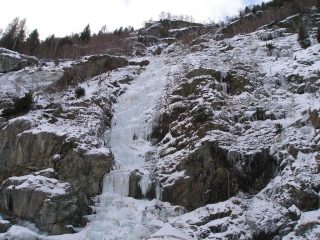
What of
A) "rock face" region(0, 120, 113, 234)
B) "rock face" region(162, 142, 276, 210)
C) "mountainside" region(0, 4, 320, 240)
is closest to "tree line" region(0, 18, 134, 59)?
"mountainside" region(0, 4, 320, 240)

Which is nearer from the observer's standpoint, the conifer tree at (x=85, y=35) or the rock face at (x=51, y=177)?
the rock face at (x=51, y=177)

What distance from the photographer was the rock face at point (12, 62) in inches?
1596

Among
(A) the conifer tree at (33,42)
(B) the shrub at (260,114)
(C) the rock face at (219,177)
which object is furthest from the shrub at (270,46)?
(A) the conifer tree at (33,42)

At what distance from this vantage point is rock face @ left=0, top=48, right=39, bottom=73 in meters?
40.5

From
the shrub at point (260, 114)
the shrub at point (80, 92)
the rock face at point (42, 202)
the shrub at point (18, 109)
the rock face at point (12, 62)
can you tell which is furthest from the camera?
the rock face at point (12, 62)

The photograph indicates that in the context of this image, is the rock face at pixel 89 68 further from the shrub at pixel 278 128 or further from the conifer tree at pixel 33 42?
the shrub at pixel 278 128

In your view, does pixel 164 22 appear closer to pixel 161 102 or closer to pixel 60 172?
pixel 161 102

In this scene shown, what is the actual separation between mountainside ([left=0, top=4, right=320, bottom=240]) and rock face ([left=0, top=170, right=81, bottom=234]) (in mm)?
47

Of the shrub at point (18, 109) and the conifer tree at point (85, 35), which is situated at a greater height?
the conifer tree at point (85, 35)

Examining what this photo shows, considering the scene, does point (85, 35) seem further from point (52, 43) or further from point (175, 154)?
point (175, 154)

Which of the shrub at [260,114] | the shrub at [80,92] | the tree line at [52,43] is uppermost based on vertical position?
the tree line at [52,43]

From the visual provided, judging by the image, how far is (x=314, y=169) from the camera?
A: 814 inches

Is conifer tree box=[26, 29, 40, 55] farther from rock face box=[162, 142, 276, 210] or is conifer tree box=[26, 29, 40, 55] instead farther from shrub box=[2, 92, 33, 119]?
rock face box=[162, 142, 276, 210]

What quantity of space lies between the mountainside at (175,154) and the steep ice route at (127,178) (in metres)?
0.07
